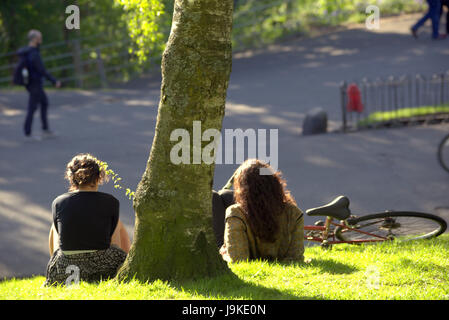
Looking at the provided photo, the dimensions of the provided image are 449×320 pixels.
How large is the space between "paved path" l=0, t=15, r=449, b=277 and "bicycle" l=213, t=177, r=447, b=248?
234 cm

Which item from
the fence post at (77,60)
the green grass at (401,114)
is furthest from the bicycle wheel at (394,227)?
the fence post at (77,60)

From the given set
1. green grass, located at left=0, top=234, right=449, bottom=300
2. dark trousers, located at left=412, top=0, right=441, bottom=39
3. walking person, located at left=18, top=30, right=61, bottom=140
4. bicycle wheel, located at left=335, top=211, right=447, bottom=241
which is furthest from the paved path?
green grass, located at left=0, top=234, right=449, bottom=300

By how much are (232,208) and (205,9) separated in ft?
5.26

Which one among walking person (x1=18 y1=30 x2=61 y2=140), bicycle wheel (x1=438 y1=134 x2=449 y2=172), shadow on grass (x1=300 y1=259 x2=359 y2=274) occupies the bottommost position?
shadow on grass (x1=300 y1=259 x2=359 y2=274)

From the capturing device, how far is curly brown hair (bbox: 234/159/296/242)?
5422 millimetres

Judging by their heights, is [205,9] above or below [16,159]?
above

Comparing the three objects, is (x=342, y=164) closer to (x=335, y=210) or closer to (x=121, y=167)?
(x=121, y=167)

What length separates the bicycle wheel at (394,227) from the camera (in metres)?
6.54

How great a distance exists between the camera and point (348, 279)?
5039 millimetres

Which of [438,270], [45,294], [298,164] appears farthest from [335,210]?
[298,164]

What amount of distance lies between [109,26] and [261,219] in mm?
19091
